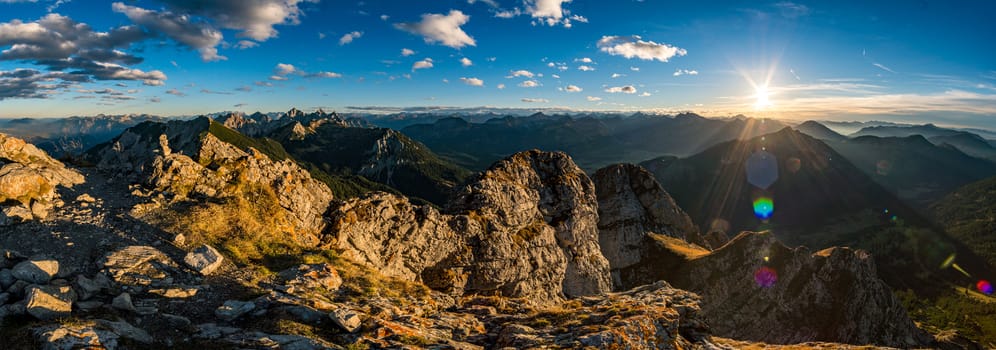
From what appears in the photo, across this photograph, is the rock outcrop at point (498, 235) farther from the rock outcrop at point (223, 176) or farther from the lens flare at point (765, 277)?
the lens flare at point (765, 277)

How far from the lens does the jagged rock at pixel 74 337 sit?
40.6 ft

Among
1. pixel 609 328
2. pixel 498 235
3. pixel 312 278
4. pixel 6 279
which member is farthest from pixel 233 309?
pixel 498 235

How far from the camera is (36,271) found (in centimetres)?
1650

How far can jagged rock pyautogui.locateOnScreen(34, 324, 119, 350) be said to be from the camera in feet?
40.6

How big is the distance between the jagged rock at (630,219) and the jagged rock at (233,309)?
266 feet

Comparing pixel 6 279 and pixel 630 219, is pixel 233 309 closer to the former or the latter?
pixel 6 279

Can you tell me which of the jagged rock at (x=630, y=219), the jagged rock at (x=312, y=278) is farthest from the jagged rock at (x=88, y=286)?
the jagged rock at (x=630, y=219)

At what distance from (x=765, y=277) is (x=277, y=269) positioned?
75.1 m

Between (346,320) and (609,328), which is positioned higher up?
(346,320)

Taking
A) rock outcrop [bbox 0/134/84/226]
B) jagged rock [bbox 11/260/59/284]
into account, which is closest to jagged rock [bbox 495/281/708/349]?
jagged rock [bbox 11/260/59/284]

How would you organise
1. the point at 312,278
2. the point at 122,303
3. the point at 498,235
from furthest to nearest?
1. the point at 498,235
2. the point at 312,278
3. the point at 122,303

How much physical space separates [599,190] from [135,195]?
92.8m

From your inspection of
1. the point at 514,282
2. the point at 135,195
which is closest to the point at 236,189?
the point at 135,195

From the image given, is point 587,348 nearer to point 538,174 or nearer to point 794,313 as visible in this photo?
point 538,174
